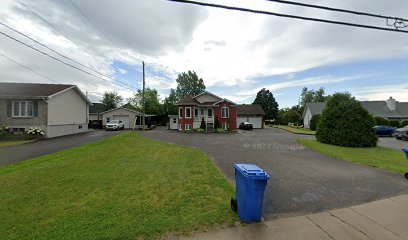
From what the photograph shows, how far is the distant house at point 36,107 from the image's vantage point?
66.1 ft

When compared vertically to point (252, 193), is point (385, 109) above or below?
above

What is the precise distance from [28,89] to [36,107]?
3.57m

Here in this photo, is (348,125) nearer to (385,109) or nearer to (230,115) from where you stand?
(230,115)

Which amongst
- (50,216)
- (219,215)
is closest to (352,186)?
(219,215)

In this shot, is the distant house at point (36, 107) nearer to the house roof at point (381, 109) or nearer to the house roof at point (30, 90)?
the house roof at point (30, 90)

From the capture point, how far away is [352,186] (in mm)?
6590

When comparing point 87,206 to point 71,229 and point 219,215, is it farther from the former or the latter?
point 219,215

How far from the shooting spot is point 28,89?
22469 millimetres

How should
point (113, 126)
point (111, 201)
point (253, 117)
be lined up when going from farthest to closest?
1. point (253, 117)
2. point (113, 126)
3. point (111, 201)

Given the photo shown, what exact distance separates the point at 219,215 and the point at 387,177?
697cm

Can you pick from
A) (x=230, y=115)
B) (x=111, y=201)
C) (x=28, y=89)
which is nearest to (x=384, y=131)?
(x=230, y=115)

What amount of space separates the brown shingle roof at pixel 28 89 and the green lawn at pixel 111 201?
15764 millimetres

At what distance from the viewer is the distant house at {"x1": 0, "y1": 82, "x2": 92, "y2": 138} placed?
66.1 ft

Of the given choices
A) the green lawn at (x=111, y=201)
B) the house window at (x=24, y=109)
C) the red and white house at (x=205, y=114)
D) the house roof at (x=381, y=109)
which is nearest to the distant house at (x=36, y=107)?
the house window at (x=24, y=109)
